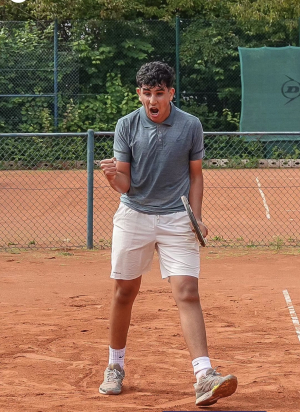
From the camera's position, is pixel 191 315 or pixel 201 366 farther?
pixel 191 315

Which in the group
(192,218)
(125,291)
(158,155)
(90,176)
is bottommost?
(90,176)

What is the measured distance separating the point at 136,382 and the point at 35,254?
5.27 m

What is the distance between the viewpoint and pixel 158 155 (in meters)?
4.31

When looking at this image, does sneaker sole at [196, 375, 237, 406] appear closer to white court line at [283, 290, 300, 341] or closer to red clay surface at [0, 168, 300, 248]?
white court line at [283, 290, 300, 341]

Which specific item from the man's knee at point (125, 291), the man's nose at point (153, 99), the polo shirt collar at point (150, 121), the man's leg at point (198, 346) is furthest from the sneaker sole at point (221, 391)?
the man's nose at point (153, 99)

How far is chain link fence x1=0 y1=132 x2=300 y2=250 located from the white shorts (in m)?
5.36

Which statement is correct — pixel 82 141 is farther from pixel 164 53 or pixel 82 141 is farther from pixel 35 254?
pixel 35 254

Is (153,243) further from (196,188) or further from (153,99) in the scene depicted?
(153,99)

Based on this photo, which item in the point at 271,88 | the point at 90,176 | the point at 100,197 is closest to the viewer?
the point at 90,176

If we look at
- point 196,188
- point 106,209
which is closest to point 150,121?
point 196,188

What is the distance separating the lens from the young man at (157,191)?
168 inches

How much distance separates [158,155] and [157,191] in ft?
0.71

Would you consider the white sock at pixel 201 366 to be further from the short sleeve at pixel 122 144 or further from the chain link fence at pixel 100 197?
the chain link fence at pixel 100 197

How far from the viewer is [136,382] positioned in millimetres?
4746
